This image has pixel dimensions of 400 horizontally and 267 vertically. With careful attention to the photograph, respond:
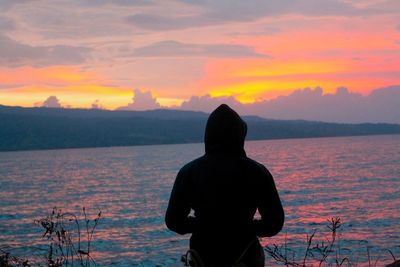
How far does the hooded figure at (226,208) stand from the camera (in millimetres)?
3977

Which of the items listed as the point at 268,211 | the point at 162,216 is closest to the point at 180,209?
the point at 268,211

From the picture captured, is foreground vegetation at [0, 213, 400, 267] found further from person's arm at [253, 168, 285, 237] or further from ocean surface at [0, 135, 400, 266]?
ocean surface at [0, 135, 400, 266]

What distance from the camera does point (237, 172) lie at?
4.01 meters

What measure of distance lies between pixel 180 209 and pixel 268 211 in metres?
0.62

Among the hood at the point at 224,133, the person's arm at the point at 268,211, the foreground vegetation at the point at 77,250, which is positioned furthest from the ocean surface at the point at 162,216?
the hood at the point at 224,133

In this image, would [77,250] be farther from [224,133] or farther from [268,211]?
[268,211]

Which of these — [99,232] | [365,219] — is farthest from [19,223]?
[365,219]

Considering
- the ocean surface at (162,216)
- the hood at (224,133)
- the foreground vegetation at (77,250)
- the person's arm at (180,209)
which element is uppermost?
the hood at (224,133)

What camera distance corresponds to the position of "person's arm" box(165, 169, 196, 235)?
4.06m

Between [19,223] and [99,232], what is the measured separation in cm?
661

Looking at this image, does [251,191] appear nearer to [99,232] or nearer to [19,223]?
[99,232]

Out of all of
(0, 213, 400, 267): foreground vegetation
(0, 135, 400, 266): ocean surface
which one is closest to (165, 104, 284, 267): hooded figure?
(0, 213, 400, 267): foreground vegetation

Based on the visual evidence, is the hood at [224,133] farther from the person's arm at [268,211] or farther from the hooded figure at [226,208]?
the person's arm at [268,211]

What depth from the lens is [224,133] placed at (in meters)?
4.15
